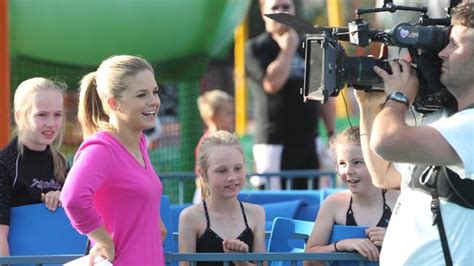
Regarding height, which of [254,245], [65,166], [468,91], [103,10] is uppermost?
[103,10]

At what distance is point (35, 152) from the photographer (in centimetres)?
489

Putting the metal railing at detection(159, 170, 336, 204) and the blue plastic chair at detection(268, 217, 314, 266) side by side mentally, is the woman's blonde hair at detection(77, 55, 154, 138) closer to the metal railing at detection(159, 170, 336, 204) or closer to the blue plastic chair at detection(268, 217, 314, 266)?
the blue plastic chair at detection(268, 217, 314, 266)

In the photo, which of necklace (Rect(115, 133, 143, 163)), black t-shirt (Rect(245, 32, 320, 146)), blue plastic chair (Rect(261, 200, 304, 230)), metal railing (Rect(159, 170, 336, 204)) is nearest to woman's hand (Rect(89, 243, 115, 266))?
necklace (Rect(115, 133, 143, 163))

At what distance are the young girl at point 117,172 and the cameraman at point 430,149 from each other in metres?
0.87

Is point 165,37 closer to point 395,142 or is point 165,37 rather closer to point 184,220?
point 184,220

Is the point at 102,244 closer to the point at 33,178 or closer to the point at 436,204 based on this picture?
the point at 33,178

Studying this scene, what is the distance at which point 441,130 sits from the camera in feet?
11.5

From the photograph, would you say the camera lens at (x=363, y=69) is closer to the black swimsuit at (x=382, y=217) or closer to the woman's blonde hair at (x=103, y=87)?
the woman's blonde hair at (x=103, y=87)

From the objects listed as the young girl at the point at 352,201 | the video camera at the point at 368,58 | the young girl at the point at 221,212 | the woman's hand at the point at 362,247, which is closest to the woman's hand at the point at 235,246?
the young girl at the point at 221,212

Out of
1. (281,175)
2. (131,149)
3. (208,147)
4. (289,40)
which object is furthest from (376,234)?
(289,40)

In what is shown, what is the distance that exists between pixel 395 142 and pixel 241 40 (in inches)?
419

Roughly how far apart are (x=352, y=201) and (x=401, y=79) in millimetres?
1108

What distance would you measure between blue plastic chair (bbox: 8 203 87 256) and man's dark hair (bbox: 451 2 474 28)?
6.34ft

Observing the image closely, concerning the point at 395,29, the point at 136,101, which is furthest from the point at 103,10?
the point at 395,29
